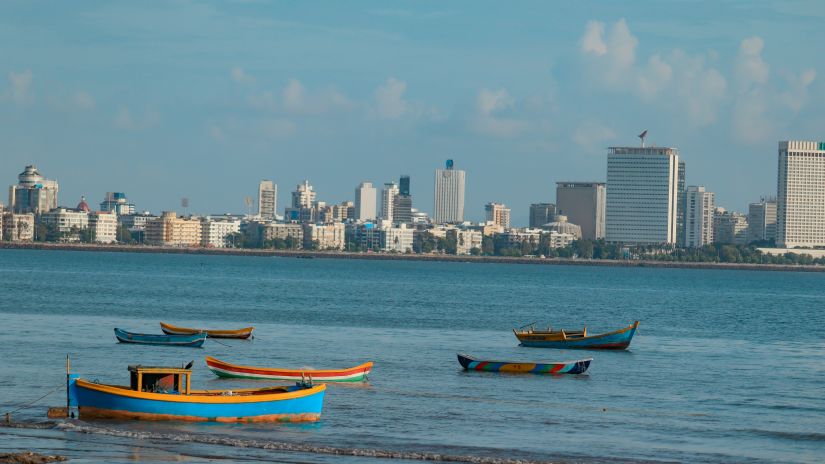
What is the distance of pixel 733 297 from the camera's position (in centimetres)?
16175

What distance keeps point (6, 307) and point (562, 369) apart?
48096 mm

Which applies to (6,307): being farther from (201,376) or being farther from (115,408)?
(115,408)

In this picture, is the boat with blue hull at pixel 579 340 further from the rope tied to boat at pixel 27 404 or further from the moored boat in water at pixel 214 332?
the rope tied to boat at pixel 27 404

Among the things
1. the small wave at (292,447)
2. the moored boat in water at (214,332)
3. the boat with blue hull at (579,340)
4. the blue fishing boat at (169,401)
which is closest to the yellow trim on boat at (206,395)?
the blue fishing boat at (169,401)

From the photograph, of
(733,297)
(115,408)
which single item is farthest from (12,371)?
(733,297)

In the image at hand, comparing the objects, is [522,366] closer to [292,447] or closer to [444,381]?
[444,381]

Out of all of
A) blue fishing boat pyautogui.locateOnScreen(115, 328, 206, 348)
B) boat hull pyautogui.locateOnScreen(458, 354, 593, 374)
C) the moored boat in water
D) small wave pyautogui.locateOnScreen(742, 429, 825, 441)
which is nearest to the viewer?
small wave pyautogui.locateOnScreen(742, 429, 825, 441)

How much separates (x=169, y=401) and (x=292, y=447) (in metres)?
4.52

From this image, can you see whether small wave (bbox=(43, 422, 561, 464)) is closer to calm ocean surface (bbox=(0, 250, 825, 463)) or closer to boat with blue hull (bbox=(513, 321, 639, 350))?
calm ocean surface (bbox=(0, 250, 825, 463))

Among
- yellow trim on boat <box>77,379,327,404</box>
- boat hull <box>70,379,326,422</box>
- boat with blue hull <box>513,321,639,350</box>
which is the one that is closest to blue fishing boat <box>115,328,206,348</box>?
boat with blue hull <box>513,321,639,350</box>

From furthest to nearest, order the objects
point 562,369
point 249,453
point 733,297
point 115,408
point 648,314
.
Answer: point 733,297 → point 648,314 → point 562,369 → point 115,408 → point 249,453

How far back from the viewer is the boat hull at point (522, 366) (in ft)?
188

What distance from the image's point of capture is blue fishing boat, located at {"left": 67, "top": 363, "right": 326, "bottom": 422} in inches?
1561

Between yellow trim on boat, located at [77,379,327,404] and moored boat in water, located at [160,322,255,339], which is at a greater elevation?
yellow trim on boat, located at [77,379,327,404]
